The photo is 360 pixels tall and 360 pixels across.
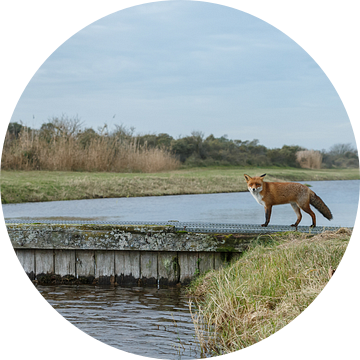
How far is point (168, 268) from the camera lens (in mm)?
4387

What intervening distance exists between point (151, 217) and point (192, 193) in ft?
19.7

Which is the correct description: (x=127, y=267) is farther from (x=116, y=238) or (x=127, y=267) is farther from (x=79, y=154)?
(x=79, y=154)

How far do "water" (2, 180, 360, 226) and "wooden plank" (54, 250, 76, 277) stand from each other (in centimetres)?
322

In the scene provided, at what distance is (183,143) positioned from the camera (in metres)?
17.9

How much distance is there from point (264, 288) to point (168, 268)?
129 centimetres

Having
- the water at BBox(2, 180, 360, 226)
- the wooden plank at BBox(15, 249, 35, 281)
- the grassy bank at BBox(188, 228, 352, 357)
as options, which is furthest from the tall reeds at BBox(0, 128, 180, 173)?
the grassy bank at BBox(188, 228, 352, 357)

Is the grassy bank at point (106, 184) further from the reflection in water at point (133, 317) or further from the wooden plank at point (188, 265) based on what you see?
the wooden plank at point (188, 265)

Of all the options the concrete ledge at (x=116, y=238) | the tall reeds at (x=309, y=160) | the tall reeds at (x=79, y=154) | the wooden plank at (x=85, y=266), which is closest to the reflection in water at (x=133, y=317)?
the wooden plank at (x=85, y=266)

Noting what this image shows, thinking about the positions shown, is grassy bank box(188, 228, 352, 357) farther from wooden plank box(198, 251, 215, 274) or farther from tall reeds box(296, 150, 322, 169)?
tall reeds box(296, 150, 322, 169)

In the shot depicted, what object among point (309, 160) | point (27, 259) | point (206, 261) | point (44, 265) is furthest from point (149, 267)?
point (309, 160)

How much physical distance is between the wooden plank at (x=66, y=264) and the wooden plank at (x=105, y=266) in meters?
0.28

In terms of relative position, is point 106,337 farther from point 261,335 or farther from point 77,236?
point 77,236

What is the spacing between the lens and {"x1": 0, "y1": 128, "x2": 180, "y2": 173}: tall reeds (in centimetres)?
1428

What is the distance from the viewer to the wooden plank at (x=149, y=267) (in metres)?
4.41
